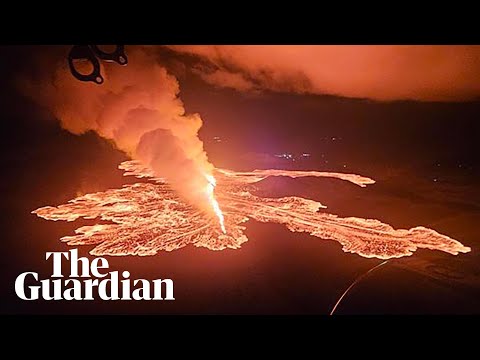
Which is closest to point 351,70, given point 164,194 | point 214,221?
point 214,221

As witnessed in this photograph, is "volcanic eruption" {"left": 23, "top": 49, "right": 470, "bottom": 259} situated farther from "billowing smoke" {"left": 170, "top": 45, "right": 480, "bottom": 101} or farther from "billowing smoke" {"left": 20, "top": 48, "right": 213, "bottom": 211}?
"billowing smoke" {"left": 170, "top": 45, "right": 480, "bottom": 101}

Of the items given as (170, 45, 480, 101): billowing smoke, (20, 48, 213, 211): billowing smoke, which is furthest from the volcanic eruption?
(170, 45, 480, 101): billowing smoke

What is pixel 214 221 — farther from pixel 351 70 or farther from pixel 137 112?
pixel 351 70

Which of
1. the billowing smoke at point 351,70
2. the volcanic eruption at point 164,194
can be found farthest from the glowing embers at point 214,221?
the billowing smoke at point 351,70

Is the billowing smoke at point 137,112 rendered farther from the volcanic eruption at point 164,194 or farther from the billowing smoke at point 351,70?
the billowing smoke at point 351,70

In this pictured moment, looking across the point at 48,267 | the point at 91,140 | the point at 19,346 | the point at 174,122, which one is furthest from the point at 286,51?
the point at 19,346
